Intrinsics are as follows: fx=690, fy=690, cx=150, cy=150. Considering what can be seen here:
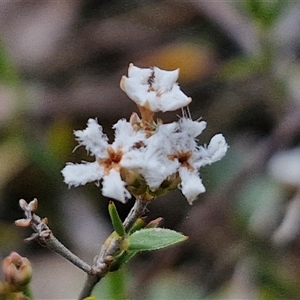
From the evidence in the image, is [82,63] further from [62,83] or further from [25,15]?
[25,15]

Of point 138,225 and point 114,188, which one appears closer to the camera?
point 114,188

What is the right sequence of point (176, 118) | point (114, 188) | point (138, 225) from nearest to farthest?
point (114, 188), point (138, 225), point (176, 118)

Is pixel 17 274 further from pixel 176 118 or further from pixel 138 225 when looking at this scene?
pixel 176 118

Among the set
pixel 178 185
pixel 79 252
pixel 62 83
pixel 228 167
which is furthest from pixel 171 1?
pixel 178 185

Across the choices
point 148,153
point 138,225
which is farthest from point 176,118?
point 148,153

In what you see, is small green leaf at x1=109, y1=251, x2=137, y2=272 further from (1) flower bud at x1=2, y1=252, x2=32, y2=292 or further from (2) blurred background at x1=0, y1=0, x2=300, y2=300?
(2) blurred background at x1=0, y1=0, x2=300, y2=300

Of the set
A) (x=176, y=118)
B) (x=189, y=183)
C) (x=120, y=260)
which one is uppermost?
(x=189, y=183)
